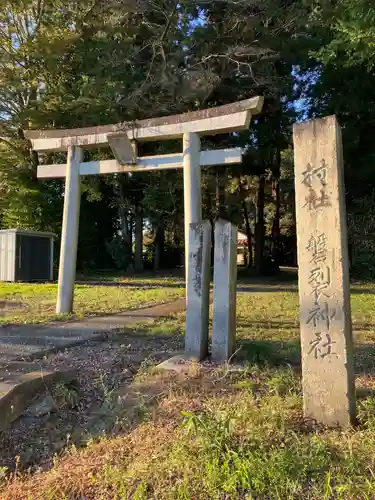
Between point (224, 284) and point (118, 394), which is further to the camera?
point (224, 284)

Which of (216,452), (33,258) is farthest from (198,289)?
(33,258)

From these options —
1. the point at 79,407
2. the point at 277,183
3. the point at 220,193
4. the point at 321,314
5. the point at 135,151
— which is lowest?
the point at 79,407

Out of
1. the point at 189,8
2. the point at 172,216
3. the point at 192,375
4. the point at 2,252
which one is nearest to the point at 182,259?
the point at 172,216

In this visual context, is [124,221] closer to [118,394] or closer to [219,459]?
[118,394]

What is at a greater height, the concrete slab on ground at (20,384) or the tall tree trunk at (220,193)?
the tall tree trunk at (220,193)

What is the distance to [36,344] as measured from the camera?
5820 mm

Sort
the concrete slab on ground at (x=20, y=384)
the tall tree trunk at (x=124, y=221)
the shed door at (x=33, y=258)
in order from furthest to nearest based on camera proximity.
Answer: the tall tree trunk at (x=124, y=221) < the shed door at (x=33, y=258) < the concrete slab on ground at (x=20, y=384)

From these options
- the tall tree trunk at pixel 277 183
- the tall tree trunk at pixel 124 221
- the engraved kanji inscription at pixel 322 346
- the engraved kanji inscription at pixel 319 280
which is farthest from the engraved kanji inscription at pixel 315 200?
the tall tree trunk at pixel 124 221

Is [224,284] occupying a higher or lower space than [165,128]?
lower

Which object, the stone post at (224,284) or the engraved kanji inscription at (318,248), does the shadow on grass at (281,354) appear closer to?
the stone post at (224,284)

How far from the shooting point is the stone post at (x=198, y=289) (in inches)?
195

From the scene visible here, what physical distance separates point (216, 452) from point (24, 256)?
1504cm

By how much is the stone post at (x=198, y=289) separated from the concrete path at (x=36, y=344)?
1.33m

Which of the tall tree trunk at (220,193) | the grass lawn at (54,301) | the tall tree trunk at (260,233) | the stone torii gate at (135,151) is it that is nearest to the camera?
the stone torii gate at (135,151)
